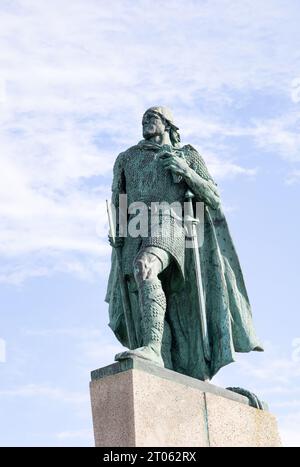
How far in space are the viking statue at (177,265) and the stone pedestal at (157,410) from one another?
2.54 feet

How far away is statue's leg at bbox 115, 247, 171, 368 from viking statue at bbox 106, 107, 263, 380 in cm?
1

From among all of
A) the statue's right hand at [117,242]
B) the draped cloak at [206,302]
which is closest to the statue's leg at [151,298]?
the draped cloak at [206,302]

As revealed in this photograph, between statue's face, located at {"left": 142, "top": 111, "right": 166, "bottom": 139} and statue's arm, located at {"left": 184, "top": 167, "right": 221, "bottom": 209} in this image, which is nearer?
statue's arm, located at {"left": 184, "top": 167, "right": 221, "bottom": 209}

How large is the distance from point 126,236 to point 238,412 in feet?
8.27

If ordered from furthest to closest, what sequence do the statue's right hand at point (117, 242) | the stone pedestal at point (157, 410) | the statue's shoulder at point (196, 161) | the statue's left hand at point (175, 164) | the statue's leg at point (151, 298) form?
the statue's shoulder at point (196, 161)
the statue's right hand at point (117, 242)
the statue's left hand at point (175, 164)
the statue's leg at point (151, 298)
the stone pedestal at point (157, 410)

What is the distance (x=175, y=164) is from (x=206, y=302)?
67.5 inches

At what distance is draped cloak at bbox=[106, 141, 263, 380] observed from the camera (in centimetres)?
1250

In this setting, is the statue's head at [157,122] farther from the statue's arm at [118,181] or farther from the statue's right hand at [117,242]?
the statue's right hand at [117,242]

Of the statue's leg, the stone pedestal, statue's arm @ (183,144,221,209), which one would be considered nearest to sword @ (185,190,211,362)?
statue's arm @ (183,144,221,209)

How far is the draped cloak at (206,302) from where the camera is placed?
1250cm

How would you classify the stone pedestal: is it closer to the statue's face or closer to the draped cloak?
the draped cloak

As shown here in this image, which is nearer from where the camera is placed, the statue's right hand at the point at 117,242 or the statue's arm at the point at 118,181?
the statue's right hand at the point at 117,242
